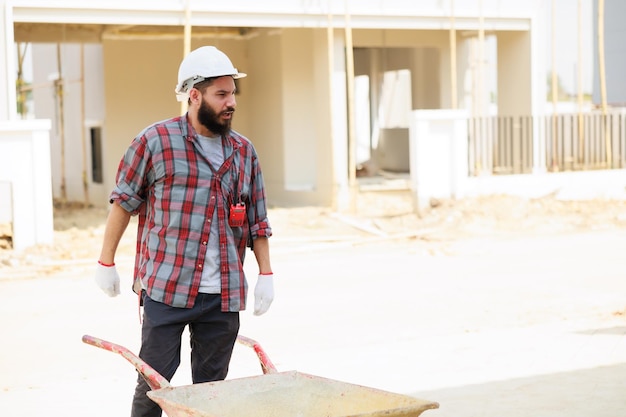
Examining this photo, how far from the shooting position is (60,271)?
471 inches

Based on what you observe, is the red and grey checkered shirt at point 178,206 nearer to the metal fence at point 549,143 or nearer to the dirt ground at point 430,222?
the dirt ground at point 430,222

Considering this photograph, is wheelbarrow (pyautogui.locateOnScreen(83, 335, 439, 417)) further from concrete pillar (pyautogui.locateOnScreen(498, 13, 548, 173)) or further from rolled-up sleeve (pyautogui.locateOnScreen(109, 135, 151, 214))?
concrete pillar (pyautogui.locateOnScreen(498, 13, 548, 173))

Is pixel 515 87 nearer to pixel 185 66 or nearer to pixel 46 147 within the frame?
pixel 46 147

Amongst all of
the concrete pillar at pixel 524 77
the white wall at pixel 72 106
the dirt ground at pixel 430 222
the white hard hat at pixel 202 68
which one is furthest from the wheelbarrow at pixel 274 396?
the white wall at pixel 72 106

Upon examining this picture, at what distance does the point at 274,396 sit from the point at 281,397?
3 cm

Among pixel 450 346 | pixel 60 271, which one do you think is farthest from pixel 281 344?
Result: pixel 60 271

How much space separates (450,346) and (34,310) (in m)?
4.08

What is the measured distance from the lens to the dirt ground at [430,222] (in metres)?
14.2

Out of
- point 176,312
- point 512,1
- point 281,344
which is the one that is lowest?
point 281,344

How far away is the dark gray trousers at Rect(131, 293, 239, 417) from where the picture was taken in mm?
4332

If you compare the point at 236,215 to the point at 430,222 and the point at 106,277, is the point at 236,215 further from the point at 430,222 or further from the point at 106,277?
the point at 430,222

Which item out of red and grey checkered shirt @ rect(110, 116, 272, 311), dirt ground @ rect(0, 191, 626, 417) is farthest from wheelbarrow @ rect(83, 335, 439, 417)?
dirt ground @ rect(0, 191, 626, 417)

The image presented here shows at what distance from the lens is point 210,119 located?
4363 mm

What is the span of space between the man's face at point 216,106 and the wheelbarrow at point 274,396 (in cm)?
99
